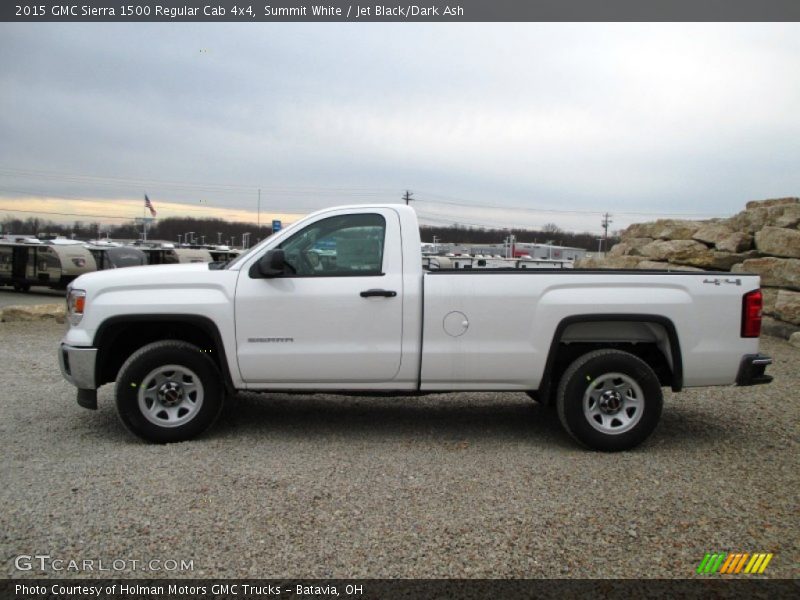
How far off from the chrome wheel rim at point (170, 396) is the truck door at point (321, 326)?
1.45 ft

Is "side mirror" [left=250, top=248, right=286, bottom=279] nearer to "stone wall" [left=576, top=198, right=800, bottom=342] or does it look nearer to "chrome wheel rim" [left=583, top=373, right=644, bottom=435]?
"chrome wheel rim" [left=583, top=373, right=644, bottom=435]

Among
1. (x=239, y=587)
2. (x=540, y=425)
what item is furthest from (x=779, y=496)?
(x=239, y=587)

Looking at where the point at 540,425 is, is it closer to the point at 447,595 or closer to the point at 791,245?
the point at 447,595

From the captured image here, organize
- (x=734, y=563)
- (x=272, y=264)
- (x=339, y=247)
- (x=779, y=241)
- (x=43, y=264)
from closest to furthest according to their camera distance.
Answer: (x=734, y=563)
(x=272, y=264)
(x=339, y=247)
(x=779, y=241)
(x=43, y=264)

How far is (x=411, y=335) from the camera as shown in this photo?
196 inches

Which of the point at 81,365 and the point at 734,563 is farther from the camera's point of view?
the point at 81,365

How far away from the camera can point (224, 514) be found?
375cm

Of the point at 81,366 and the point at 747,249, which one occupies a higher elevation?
the point at 747,249

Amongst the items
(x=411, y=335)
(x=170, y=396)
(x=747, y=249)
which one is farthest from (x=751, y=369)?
(x=747, y=249)

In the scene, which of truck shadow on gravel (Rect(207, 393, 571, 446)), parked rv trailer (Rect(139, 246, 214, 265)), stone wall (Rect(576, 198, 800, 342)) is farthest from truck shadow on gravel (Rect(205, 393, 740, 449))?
parked rv trailer (Rect(139, 246, 214, 265))

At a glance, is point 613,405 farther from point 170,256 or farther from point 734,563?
point 170,256

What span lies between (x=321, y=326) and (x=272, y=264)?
24.4 inches

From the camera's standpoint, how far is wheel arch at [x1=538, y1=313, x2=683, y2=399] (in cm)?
495

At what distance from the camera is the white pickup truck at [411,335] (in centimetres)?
495
